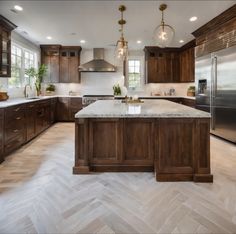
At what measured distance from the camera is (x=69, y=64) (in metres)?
8.23

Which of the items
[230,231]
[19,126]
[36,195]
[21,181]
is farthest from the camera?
[19,126]

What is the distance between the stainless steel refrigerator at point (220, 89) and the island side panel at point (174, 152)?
224 centimetres

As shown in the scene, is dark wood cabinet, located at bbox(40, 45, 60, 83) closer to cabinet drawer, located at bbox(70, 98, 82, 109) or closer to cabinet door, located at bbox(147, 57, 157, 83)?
cabinet drawer, located at bbox(70, 98, 82, 109)

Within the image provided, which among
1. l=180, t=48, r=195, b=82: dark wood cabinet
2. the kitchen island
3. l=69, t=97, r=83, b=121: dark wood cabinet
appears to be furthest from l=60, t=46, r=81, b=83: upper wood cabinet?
the kitchen island

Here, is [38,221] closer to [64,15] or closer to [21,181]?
[21,181]

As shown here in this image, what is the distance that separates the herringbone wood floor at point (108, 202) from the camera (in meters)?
1.93

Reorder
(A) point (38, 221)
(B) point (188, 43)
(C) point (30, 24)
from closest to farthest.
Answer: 1. (A) point (38, 221)
2. (C) point (30, 24)
3. (B) point (188, 43)

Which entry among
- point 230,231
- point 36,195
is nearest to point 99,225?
point 36,195

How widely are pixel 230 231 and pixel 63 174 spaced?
212cm

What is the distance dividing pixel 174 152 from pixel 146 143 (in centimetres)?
41

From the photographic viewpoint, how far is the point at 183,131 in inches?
115

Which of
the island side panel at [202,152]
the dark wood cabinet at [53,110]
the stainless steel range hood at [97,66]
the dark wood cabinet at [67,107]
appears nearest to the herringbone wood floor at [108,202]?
the island side panel at [202,152]

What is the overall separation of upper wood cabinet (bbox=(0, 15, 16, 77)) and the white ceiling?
15 cm

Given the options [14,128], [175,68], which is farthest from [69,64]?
[14,128]
